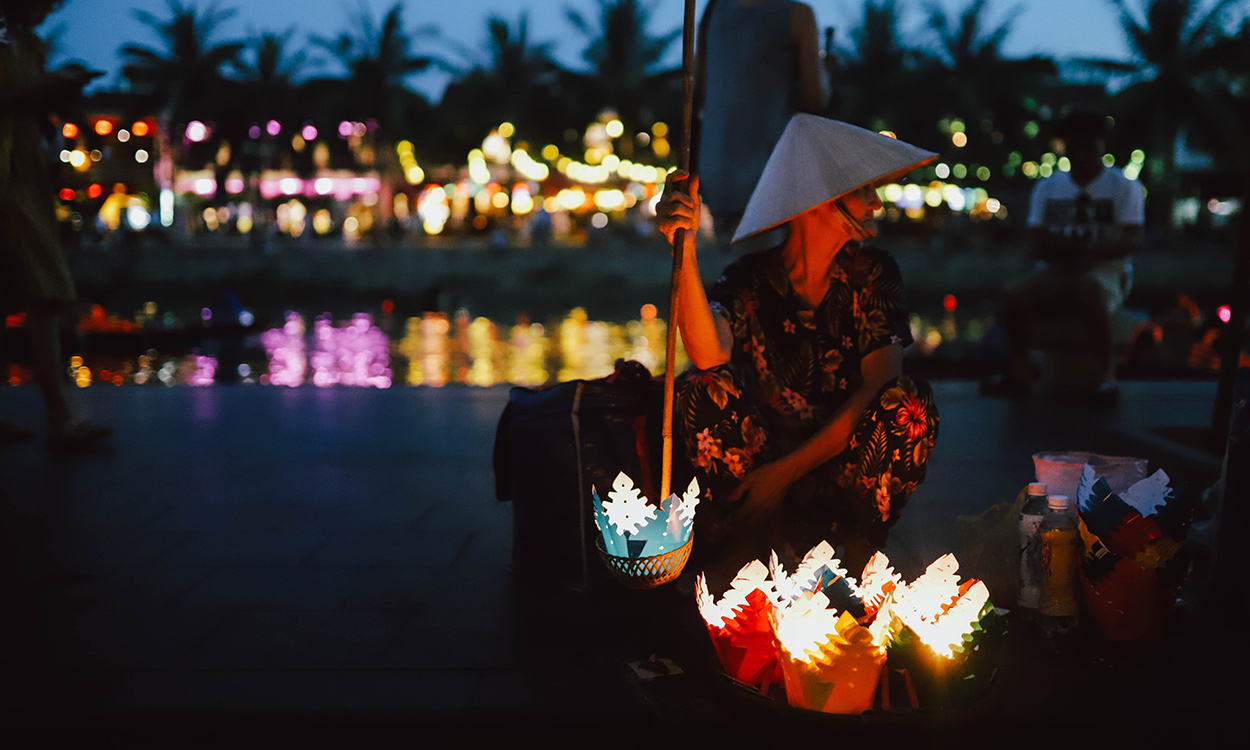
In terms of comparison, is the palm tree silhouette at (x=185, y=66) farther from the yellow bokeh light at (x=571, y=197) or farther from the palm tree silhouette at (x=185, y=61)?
the yellow bokeh light at (x=571, y=197)

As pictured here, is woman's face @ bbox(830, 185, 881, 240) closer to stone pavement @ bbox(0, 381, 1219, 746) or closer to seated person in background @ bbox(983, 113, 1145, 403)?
stone pavement @ bbox(0, 381, 1219, 746)

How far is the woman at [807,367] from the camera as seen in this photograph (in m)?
2.29

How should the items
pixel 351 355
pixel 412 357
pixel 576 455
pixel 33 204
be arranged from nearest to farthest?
pixel 576 455, pixel 33 204, pixel 412 357, pixel 351 355

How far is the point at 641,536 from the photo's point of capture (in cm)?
210

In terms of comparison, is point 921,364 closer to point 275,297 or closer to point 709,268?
point 709,268

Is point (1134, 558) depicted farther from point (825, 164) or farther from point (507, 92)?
point (507, 92)

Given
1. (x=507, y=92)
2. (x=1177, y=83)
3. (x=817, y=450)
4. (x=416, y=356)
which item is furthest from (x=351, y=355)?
(x=1177, y=83)

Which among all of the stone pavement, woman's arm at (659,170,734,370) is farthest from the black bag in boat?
woman's arm at (659,170,734,370)

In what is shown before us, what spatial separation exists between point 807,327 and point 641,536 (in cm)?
81

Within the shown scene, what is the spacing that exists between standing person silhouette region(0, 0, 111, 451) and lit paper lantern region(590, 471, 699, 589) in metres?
3.13

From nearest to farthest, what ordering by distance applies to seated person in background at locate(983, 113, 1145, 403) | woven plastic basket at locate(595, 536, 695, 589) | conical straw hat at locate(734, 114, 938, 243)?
woven plastic basket at locate(595, 536, 695, 589) < conical straw hat at locate(734, 114, 938, 243) < seated person in background at locate(983, 113, 1145, 403)

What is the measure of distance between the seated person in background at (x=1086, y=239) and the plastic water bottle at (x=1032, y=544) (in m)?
3.49

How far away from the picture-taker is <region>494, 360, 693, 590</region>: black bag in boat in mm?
2529

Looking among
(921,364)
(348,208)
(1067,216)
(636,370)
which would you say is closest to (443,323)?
(921,364)
